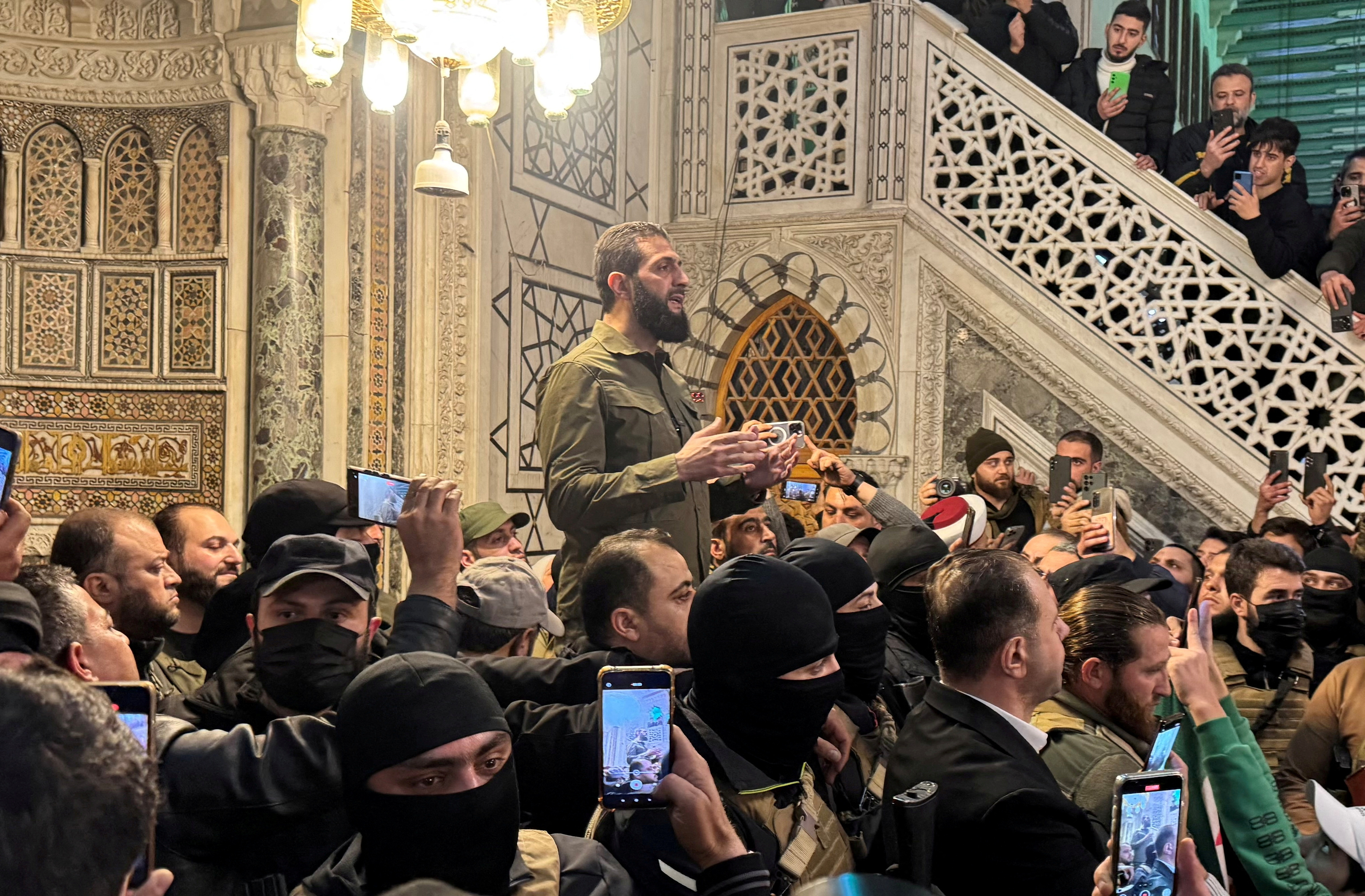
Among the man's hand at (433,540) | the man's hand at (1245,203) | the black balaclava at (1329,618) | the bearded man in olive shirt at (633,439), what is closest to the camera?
the man's hand at (433,540)

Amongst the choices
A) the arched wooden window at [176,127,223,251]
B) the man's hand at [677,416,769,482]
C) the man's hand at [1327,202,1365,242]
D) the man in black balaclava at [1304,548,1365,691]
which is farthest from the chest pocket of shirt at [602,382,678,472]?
the man's hand at [1327,202,1365,242]

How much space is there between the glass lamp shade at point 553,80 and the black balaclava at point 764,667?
3.01 m

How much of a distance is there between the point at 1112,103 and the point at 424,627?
682 cm

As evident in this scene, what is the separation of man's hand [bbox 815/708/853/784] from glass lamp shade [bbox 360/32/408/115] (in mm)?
3225

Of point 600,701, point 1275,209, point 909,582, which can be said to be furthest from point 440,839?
point 1275,209

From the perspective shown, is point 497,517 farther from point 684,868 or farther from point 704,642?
point 684,868

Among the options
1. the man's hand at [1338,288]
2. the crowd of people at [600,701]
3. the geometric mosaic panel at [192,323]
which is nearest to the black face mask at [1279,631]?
the crowd of people at [600,701]

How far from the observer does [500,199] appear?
7098 millimetres

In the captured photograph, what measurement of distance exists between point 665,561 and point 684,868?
885mm

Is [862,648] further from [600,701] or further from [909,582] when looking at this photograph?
[600,701]

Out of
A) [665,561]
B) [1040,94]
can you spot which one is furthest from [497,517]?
[1040,94]

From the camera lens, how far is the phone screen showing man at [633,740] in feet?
5.53

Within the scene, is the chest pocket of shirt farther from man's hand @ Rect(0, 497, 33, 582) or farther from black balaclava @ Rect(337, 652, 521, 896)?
black balaclava @ Rect(337, 652, 521, 896)

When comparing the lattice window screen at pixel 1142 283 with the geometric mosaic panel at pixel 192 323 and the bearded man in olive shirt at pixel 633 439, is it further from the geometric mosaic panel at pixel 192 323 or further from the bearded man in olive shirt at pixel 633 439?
the bearded man in olive shirt at pixel 633 439
